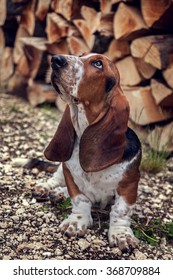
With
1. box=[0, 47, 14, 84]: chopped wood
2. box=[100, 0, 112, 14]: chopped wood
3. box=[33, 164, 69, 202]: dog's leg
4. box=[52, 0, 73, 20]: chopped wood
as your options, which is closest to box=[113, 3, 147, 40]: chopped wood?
box=[100, 0, 112, 14]: chopped wood

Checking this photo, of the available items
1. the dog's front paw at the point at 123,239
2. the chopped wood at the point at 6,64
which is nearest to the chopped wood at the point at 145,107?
the dog's front paw at the point at 123,239

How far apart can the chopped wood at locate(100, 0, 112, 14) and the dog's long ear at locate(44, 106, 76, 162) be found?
1508 mm

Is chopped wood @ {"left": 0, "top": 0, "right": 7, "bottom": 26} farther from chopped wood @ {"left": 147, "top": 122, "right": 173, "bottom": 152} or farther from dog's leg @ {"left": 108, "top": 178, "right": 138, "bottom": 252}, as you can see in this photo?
dog's leg @ {"left": 108, "top": 178, "right": 138, "bottom": 252}

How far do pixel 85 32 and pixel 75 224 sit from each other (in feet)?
6.39

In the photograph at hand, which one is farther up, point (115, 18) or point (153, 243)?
point (115, 18)

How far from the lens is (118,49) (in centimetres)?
411

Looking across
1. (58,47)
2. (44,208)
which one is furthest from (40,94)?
(44,208)

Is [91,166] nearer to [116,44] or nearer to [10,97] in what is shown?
[116,44]

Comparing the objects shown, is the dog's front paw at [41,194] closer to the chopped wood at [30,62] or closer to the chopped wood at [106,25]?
the chopped wood at [106,25]

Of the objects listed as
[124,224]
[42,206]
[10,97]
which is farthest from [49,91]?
[124,224]

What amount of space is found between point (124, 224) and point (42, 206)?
1.83 ft

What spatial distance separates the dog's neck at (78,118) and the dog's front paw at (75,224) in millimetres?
444

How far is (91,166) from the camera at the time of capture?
2.58 m

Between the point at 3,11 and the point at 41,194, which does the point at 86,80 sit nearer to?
the point at 41,194
